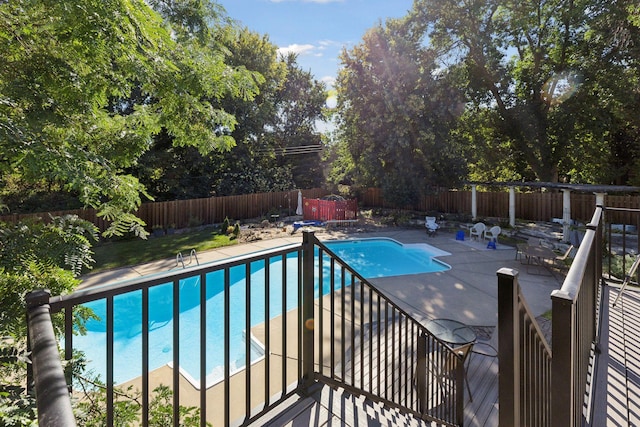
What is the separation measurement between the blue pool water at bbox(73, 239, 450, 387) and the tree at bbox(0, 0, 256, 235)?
1.64 meters

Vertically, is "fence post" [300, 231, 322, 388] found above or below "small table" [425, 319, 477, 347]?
above

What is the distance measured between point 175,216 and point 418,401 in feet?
41.8

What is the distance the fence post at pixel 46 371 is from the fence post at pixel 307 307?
4.05ft

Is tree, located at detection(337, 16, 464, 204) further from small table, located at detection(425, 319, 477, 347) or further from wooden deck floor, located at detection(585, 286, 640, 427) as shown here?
wooden deck floor, located at detection(585, 286, 640, 427)

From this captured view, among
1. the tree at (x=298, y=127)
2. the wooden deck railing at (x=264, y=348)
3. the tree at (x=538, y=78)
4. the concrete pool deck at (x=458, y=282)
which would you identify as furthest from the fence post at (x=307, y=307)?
the tree at (x=298, y=127)

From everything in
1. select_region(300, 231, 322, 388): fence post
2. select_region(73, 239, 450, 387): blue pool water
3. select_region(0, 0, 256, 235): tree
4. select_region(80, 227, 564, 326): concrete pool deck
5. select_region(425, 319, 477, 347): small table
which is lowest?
select_region(73, 239, 450, 387): blue pool water

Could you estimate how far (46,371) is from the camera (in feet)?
2.53

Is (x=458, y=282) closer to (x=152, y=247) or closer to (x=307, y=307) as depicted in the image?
(x=307, y=307)

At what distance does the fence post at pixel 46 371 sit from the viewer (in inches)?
25.1

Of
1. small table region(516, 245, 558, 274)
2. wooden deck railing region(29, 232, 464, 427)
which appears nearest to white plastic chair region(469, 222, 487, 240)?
small table region(516, 245, 558, 274)

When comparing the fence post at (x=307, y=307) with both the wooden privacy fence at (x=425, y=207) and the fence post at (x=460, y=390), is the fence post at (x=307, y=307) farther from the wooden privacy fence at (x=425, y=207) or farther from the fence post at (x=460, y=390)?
the wooden privacy fence at (x=425, y=207)

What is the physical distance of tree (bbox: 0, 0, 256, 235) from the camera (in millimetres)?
1894

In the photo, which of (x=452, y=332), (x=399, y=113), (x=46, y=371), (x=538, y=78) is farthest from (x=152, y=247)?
(x=538, y=78)

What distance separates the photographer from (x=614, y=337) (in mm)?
2906
